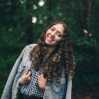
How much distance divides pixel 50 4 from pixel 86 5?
2.42 ft

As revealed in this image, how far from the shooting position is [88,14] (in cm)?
868

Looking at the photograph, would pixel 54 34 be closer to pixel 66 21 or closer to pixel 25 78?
pixel 25 78

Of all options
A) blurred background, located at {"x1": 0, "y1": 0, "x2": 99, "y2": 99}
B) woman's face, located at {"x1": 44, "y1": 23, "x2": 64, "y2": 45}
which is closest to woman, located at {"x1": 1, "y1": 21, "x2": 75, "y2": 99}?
woman's face, located at {"x1": 44, "y1": 23, "x2": 64, "y2": 45}

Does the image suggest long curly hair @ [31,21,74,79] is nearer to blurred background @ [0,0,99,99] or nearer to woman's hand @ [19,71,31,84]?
woman's hand @ [19,71,31,84]

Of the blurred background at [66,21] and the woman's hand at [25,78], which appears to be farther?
the blurred background at [66,21]

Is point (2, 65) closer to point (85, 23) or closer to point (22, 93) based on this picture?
point (85, 23)

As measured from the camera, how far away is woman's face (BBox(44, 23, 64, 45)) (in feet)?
15.1

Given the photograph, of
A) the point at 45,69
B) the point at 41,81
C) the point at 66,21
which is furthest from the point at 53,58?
the point at 66,21

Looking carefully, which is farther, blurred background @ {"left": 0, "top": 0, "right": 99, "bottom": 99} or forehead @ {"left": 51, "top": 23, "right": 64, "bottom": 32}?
blurred background @ {"left": 0, "top": 0, "right": 99, "bottom": 99}

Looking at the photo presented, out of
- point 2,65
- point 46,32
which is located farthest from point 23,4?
point 46,32

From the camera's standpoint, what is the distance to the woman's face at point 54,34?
4.61 m

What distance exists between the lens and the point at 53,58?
4.62 meters

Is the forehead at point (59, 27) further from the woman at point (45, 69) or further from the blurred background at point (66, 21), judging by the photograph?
the blurred background at point (66, 21)

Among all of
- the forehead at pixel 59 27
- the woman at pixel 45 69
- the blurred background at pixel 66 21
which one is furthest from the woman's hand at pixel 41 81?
the blurred background at pixel 66 21
